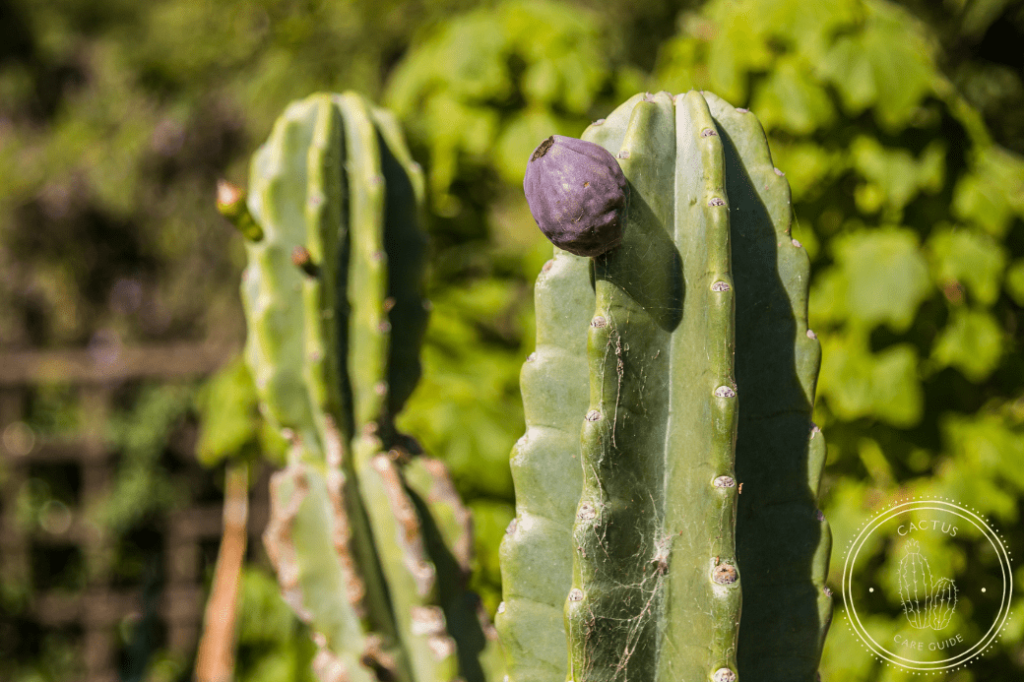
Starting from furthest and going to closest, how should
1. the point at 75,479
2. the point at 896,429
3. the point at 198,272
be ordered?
the point at 198,272, the point at 75,479, the point at 896,429

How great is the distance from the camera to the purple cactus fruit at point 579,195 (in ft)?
2.72

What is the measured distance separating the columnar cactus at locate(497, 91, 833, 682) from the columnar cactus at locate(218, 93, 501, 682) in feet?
1.58

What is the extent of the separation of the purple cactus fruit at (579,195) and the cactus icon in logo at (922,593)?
147 cm

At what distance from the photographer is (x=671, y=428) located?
92 centimetres

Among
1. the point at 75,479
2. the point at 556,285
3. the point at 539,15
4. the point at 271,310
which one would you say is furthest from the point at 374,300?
the point at 75,479

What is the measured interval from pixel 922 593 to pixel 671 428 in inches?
55.0

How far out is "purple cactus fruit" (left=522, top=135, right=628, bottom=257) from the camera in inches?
32.6

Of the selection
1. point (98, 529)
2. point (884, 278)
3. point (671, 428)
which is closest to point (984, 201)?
point (884, 278)

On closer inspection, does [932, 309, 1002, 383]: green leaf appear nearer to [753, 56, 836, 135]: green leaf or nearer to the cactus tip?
[753, 56, 836, 135]: green leaf

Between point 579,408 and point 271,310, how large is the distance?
2.46 ft

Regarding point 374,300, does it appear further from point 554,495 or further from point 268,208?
point 554,495

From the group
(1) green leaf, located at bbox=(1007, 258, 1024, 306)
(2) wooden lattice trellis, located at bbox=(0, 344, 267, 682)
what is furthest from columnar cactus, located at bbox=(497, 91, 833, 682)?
(2) wooden lattice trellis, located at bbox=(0, 344, 267, 682)

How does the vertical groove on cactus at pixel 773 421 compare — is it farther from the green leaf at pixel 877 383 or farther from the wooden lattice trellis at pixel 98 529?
the wooden lattice trellis at pixel 98 529

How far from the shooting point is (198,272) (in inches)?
257
